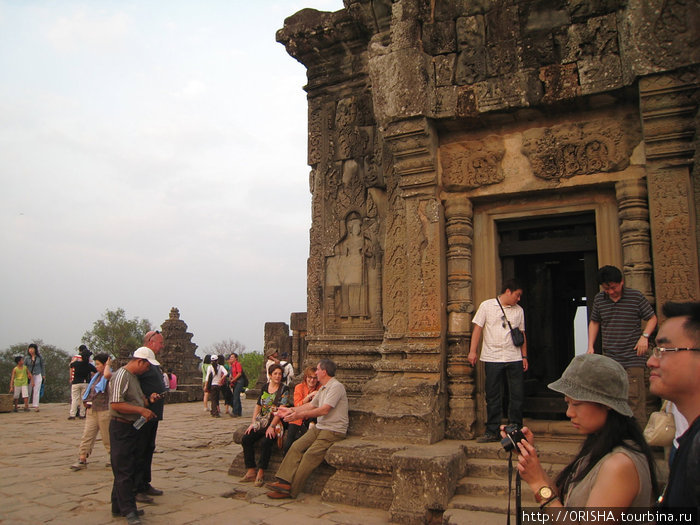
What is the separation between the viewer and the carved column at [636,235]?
5496 mm

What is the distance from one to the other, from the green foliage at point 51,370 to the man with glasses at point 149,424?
94.7ft

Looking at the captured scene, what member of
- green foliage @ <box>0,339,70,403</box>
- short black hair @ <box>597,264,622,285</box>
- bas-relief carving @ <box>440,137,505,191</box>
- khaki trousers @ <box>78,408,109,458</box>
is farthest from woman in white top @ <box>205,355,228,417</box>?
green foliage @ <box>0,339,70,403</box>

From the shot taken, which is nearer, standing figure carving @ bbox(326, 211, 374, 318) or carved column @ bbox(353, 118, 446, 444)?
carved column @ bbox(353, 118, 446, 444)

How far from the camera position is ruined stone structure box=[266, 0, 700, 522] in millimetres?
5227

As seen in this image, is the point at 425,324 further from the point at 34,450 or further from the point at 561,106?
the point at 34,450

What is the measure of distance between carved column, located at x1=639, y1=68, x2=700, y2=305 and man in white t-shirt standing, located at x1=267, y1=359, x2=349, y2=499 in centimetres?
321

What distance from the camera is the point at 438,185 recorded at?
648 centimetres

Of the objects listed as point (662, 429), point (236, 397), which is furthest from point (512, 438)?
point (236, 397)

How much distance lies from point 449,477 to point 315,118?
5.31 meters

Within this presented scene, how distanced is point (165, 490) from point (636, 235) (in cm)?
534

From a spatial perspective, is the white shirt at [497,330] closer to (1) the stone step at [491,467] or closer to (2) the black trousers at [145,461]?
(1) the stone step at [491,467]

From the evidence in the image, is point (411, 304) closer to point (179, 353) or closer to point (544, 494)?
point (544, 494)

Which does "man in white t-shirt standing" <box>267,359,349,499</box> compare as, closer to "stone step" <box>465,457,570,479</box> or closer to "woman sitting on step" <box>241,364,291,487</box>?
"woman sitting on step" <box>241,364,291,487</box>

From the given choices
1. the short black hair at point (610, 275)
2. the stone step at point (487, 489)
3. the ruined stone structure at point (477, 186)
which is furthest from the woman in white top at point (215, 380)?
the short black hair at point (610, 275)
